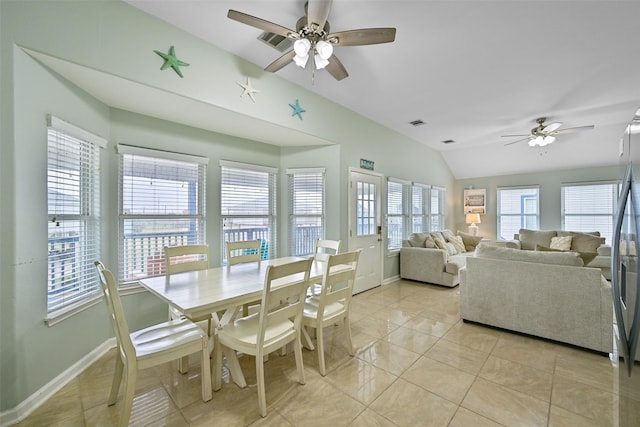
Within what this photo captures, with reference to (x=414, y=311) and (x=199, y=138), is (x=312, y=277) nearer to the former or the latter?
(x=414, y=311)

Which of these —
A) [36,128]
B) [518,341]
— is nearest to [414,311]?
[518,341]

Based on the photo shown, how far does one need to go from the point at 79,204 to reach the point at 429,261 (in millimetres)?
5003

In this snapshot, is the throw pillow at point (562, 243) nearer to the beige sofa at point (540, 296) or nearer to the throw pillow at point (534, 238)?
the throw pillow at point (534, 238)

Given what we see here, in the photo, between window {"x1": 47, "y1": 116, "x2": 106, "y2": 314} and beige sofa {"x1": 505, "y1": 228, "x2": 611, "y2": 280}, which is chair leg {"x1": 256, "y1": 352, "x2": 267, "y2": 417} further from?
beige sofa {"x1": 505, "y1": 228, "x2": 611, "y2": 280}

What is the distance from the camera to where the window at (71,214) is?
198cm

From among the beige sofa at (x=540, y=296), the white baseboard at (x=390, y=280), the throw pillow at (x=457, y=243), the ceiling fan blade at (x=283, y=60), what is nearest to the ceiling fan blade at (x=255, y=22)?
the ceiling fan blade at (x=283, y=60)

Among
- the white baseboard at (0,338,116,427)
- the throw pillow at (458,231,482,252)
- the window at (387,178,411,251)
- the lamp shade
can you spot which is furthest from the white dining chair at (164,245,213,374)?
the lamp shade

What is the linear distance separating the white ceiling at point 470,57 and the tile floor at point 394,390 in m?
2.64

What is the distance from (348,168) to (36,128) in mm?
3353

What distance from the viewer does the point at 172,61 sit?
227 cm

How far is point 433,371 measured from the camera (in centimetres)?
218

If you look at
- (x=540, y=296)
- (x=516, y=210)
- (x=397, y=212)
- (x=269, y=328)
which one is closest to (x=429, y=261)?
(x=397, y=212)

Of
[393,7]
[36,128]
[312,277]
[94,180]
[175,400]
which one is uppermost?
[393,7]

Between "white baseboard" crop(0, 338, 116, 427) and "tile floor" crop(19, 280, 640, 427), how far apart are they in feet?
0.15
